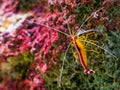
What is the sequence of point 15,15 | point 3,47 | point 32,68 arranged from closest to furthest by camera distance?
1. point 32,68
2. point 3,47
3. point 15,15

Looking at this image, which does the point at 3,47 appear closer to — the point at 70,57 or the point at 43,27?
the point at 43,27

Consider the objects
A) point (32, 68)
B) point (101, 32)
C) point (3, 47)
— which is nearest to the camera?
point (101, 32)

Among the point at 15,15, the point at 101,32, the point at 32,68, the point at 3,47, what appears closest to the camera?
the point at 101,32

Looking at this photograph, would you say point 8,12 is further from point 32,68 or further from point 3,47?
point 32,68

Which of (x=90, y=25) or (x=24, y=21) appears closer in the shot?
(x=90, y=25)

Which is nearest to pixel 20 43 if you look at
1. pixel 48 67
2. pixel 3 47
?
A: pixel 3 47

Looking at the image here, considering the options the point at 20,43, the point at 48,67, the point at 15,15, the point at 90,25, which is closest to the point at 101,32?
the point at 90,25

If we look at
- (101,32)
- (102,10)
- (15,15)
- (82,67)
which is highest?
(15,15)

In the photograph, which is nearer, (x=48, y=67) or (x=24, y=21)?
(x=48, y=67)

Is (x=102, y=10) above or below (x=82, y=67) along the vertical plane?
above
